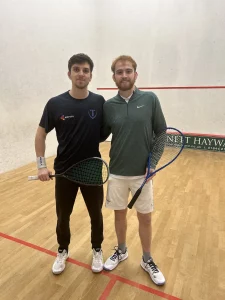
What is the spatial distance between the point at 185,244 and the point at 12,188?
2.35 m

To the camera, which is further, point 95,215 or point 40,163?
point 95,215

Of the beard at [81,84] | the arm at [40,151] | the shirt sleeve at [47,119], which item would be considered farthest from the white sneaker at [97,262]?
the beard at [81,84]

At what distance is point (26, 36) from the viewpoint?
4121mm

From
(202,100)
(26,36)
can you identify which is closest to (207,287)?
(26,36)

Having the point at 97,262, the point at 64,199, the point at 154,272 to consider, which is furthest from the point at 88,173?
the point at 154,272

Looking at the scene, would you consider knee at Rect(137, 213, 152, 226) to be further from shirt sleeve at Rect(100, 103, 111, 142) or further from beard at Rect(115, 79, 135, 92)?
beard at Rect(115, 79, 135, 92)

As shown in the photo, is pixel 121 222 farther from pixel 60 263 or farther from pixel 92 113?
pixel 92 113

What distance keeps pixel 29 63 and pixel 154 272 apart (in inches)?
153

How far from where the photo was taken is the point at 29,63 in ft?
14.0

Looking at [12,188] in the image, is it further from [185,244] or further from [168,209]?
[185,244]

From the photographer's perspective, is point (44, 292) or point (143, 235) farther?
point (143, 235)

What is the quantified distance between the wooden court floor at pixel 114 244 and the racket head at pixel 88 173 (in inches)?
27.2

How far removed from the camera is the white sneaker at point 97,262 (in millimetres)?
1707

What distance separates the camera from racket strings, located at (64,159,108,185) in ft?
4.89
